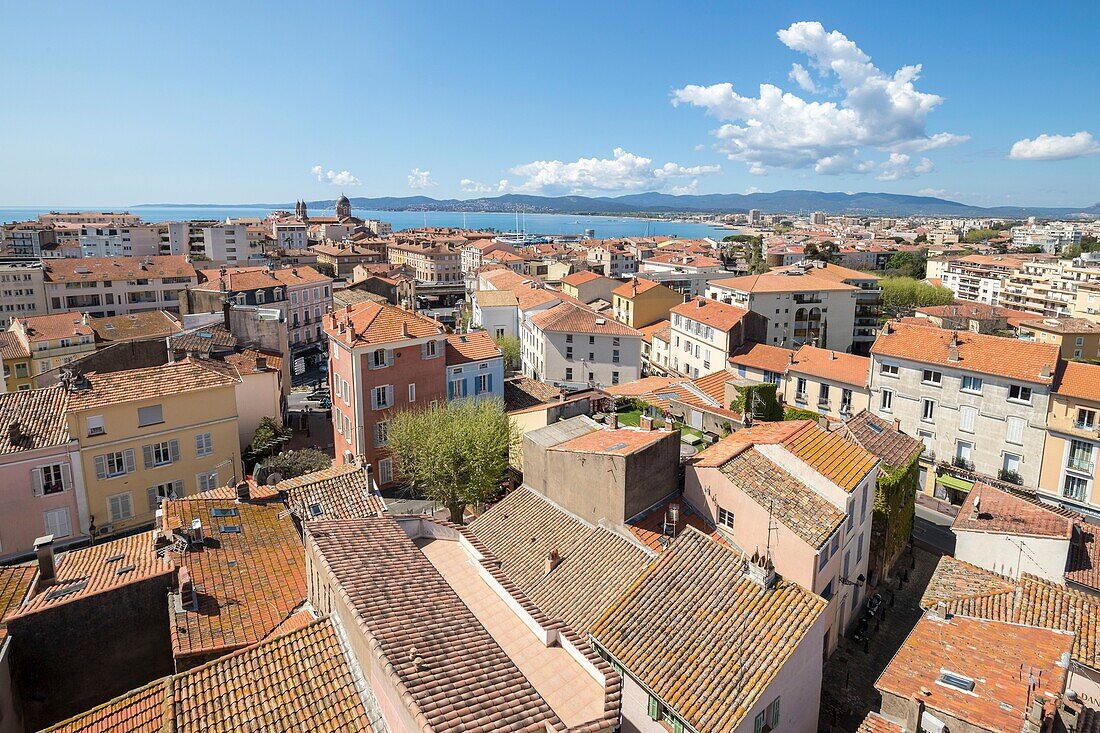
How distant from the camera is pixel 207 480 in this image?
2814cm

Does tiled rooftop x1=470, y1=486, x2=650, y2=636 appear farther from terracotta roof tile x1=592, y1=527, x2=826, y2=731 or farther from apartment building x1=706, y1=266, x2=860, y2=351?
apartment building x1=706, y1=266, x2=860, y2=351

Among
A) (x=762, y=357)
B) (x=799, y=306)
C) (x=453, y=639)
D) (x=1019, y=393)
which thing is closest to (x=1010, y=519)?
(x=1019, y=393)

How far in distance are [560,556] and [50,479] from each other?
1963 centimetres

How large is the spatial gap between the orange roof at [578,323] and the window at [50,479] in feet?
123

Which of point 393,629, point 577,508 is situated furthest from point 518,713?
point 577,508

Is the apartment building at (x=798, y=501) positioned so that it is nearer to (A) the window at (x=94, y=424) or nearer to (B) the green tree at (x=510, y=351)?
(A) the window at (x=94, y=424)

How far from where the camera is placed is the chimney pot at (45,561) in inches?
595

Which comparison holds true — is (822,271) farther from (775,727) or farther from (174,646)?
(174,646)

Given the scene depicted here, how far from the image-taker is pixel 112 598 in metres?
14.1

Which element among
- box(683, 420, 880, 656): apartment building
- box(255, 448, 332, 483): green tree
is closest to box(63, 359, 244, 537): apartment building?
box(255, 448, 332, 483): green tree

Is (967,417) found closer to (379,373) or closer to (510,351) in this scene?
(379,373)

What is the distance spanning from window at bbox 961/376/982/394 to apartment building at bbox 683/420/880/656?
22.2 meters

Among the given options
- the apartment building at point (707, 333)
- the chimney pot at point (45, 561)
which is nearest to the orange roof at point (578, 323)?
the apartment building at point (707, 333)

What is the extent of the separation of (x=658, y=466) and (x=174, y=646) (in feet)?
44.2
